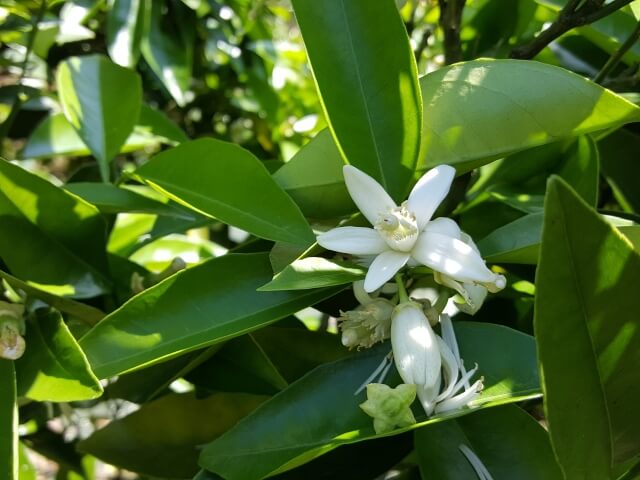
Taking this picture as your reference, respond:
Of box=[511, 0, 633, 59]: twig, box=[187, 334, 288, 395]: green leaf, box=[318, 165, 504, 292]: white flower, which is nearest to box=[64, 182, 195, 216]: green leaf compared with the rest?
box=[187, 334, 288, 395]: green leaf

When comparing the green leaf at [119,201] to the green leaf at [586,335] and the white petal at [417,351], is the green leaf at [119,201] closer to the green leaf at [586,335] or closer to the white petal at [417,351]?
the white petal at [417,351]

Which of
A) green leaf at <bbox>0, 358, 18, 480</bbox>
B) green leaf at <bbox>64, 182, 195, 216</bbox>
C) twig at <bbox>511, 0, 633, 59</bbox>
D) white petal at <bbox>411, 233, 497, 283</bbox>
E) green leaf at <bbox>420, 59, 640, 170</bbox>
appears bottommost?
green leaf at <bbox>0, 358, 18, 480</bbox>

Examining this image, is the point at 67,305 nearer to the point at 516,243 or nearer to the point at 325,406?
the point at 325,406

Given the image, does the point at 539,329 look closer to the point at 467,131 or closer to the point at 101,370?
the point at 467,131

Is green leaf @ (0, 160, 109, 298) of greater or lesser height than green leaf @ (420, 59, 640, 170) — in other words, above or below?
below

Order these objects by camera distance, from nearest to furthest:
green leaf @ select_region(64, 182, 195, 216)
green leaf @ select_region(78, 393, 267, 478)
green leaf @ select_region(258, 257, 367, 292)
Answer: green leaf @ select_region(258, 257, 367, 292) → green leaf @ select_region(64, 182, 195, 216) → green leaf @ select_region(78, 393, 267, 478)

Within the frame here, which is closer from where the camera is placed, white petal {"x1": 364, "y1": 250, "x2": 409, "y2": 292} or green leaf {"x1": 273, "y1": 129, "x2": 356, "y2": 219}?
white petal {"x1": 364, "y1": 250, "x2": 409, "y2": 292}

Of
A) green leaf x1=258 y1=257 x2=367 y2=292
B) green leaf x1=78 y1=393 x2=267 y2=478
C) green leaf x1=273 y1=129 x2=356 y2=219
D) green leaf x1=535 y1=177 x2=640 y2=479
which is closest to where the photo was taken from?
green leaf x1=535 y1=177 x2=640 y2=479

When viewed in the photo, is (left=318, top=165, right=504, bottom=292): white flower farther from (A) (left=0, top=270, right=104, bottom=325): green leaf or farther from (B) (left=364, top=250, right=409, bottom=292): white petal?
(A) (left=0, top=270, right=104, bottom=325): green leaf

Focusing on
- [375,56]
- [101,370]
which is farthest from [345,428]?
[375,56]
